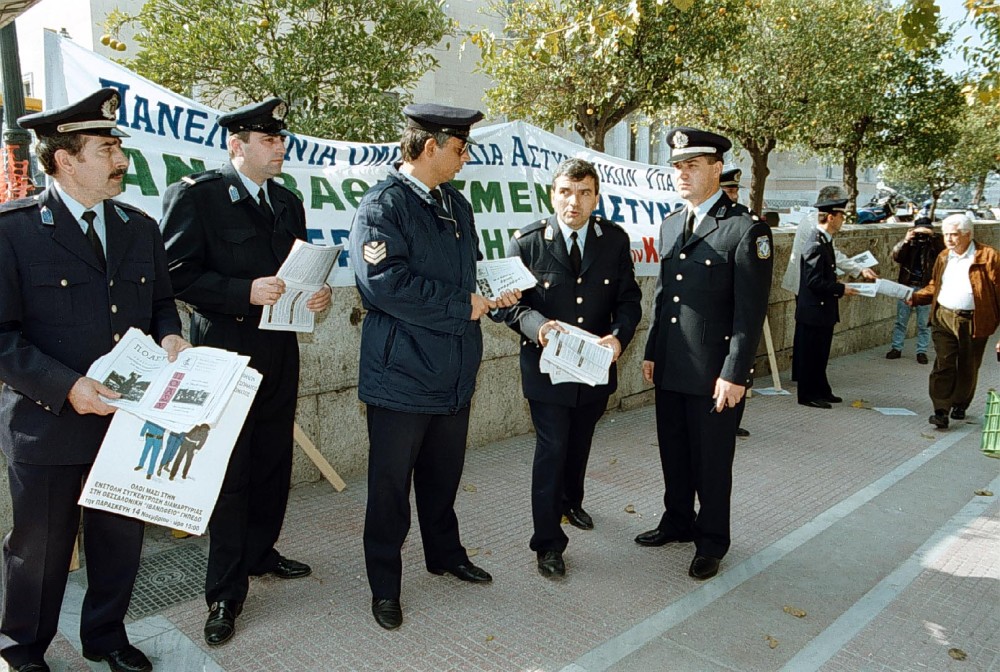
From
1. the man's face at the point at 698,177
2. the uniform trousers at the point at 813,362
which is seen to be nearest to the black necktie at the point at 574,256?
the man's face at the point at 698,177

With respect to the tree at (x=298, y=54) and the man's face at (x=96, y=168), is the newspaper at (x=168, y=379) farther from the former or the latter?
the tree at (x=298, y=54)

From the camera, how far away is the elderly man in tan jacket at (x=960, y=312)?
6824 millimetres

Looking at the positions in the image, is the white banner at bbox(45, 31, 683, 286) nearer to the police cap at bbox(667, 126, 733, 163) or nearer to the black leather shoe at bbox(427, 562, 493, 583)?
the black leather shoe at bbox(427, 562, 493, 583)

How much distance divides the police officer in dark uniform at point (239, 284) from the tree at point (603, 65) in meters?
6.34

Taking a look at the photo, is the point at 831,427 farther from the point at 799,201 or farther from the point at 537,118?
the point at 799,201

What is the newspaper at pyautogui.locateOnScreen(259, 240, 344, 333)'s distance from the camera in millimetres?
3309

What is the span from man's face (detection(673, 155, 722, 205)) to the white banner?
2198 millimetres

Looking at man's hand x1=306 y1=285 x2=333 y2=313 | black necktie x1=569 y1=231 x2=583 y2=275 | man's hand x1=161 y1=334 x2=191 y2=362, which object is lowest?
man's hand x1=161 y1=334 x2=191 y2=362

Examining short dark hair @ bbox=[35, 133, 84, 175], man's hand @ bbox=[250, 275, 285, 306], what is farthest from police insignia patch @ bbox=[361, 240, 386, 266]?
short dark hair @ bbox=[35, 133, 84, 175]

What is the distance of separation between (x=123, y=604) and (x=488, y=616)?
1.52 m

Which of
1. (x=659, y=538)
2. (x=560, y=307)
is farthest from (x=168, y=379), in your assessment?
(x=659, y=538)

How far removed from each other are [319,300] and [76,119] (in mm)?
1227

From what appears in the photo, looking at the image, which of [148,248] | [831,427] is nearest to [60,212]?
[148,248]

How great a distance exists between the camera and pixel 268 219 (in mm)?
3562
